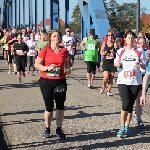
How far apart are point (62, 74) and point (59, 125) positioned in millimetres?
833

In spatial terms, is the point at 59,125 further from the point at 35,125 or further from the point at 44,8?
the point at 44,8

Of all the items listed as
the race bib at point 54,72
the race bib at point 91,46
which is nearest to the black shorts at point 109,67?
the race bib at point 91,46

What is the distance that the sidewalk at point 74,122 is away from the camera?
23.1 ft

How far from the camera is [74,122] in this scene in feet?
28.4

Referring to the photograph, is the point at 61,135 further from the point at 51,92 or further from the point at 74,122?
the point at 74,122

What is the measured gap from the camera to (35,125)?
27.6 feet

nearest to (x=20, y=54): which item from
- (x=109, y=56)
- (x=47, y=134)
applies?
(x=109, y=56)

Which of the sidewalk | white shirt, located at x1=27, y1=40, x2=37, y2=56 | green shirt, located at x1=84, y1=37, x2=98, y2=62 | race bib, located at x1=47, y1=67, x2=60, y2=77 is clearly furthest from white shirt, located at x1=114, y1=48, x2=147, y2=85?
white shirt, located at x1=27, y1=40, x2=37, y2=56

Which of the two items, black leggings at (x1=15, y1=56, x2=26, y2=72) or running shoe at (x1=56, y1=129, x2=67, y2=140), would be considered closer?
running shoe at (x1=56, y1=129, x2=67, y2=140)

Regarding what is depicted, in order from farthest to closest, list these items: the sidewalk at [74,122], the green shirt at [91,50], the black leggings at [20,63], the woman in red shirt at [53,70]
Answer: the black leggings at [20,63] → the green shirt at [91,50] → the woman in red shirt at [53,70] → the sidewalk at [74,122]

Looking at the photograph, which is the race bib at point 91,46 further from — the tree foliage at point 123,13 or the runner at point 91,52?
the tree foliage at point 123,13

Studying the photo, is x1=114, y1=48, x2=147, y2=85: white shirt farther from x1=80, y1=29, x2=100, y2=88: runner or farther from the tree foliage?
the tree foliage

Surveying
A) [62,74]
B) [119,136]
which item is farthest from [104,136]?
[62,74]

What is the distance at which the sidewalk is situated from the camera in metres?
7.05
